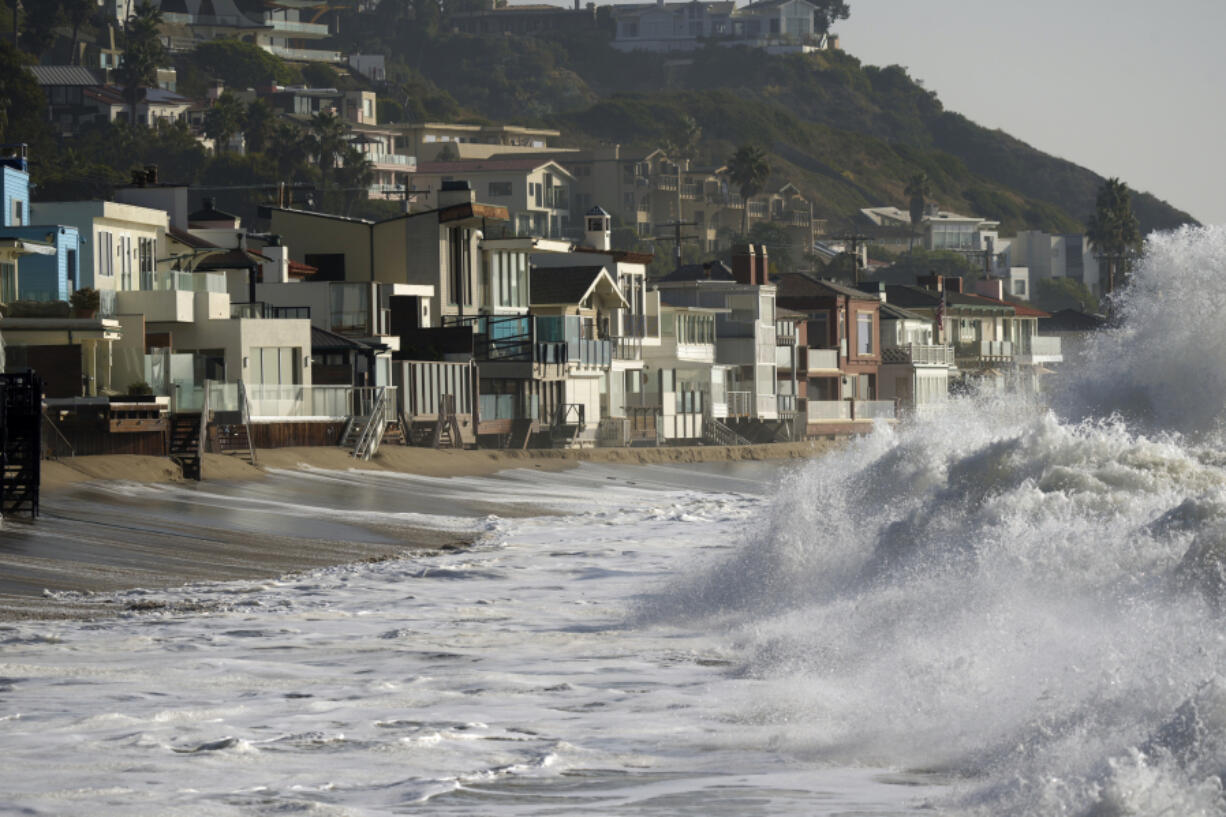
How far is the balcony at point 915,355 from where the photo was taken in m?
99.0

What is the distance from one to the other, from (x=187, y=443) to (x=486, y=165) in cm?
11725

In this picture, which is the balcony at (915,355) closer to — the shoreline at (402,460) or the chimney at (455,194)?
the shoreline at (402,460)

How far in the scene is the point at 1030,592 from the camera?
→ 1989 centimetres

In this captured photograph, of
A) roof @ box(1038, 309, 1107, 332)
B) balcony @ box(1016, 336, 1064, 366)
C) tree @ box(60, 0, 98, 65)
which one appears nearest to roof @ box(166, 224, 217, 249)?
balcony @ box(1016, 336, 1064, 366)

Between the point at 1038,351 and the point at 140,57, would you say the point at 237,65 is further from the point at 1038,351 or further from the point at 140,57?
the point at 1038,351

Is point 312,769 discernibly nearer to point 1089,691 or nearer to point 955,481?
point 1089,691

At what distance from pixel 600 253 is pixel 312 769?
64.2m

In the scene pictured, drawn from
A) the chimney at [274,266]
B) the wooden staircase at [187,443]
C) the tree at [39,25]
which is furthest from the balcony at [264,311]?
the tree at [39,25]

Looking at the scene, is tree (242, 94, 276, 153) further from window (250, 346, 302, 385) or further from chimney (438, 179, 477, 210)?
window (250, 346, 302, 385)

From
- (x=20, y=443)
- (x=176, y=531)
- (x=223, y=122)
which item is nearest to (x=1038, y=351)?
(x=223, y=122)

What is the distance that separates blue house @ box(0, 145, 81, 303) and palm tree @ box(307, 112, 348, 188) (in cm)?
8580

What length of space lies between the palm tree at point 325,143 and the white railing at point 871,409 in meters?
58.9

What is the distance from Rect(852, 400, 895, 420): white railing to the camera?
89.7 metres

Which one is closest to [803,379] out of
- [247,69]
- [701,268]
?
[701,268]
